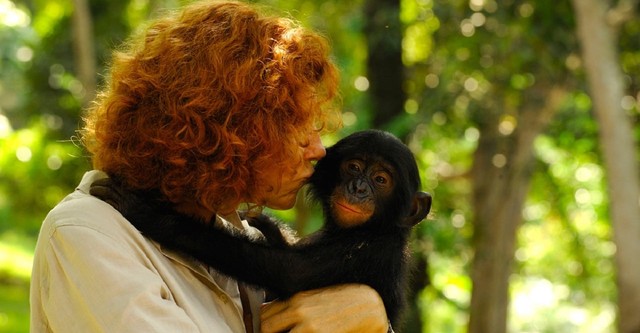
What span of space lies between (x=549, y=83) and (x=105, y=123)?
612 cm

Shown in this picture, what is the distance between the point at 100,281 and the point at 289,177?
2.48 ft

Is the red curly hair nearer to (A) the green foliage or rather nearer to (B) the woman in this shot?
(B) the woman

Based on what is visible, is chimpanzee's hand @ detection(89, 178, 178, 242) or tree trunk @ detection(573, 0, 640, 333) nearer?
chimpanzee's hand @ detection(89, 178, 178, 242)

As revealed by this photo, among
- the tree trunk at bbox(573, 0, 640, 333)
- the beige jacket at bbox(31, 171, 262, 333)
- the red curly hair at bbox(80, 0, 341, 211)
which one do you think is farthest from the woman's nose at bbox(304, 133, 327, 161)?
the tree trunk at bbox(573, 0, 640, 333)

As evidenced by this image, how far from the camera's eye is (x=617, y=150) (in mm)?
6172

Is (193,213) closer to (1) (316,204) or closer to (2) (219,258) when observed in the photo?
(2) (219,258)

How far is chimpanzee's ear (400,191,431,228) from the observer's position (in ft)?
11.3

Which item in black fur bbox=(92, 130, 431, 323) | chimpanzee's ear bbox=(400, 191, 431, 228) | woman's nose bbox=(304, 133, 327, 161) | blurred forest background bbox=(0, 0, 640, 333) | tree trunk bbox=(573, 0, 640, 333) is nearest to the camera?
black fur bbox=(92, 130, 431, 323)

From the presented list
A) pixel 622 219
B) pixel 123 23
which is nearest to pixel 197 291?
pixel 622 219

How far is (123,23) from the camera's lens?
10.9 metres

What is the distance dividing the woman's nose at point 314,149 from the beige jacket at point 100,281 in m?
0.59

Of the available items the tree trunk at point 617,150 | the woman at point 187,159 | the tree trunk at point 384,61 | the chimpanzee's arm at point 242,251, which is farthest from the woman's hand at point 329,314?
the tree trunk at point 384,61

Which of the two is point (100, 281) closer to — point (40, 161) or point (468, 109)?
point (468, 109)

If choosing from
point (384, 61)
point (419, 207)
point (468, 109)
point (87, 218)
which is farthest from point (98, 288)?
point (384, 61)
